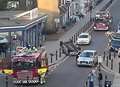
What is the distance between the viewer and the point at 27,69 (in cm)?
4106

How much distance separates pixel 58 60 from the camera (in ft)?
174

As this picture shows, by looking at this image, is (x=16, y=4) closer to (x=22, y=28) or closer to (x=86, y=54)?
(x=22, y=28)

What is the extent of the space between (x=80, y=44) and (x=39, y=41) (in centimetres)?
A: 452

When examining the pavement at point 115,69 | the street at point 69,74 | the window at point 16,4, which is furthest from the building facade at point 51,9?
the pavement at point 115,69

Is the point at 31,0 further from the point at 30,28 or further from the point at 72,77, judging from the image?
the point at 72,77

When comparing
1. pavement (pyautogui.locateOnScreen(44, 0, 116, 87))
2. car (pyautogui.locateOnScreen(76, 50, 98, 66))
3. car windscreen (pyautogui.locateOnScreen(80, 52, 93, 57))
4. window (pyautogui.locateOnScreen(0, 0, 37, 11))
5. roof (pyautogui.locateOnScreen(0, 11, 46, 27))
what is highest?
roof (pyautogui.locateOnScreen(0, 11, 46, 27))

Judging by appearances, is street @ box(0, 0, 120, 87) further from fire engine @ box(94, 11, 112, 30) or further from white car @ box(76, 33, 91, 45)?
fire engine @ box(94, 11, 112, 30)

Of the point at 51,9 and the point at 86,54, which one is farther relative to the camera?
the point at 51,9

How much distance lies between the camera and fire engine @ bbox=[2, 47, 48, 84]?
40938 millimetres

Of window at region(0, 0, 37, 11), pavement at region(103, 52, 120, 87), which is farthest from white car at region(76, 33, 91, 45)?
window at region(0, 0, 37, 11)

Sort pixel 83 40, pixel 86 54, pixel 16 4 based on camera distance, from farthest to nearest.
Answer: pixel 16 4 → pixel 83 40 → pixel 86 54

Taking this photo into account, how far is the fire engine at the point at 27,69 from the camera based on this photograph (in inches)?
1612

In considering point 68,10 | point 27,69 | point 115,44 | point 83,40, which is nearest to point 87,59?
point 115,44

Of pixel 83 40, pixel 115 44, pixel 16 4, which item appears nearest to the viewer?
pixel 115 44
